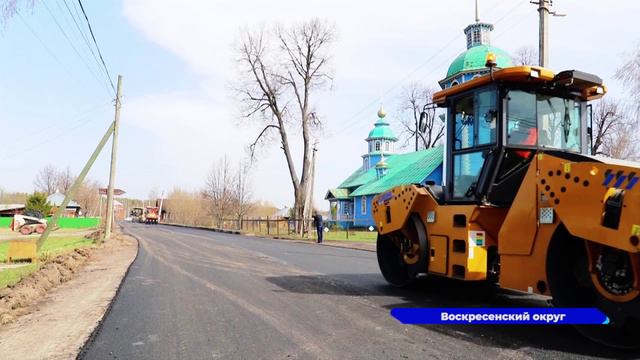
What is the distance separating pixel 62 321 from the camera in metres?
6.04

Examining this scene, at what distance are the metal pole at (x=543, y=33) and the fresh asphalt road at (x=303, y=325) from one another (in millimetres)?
8755

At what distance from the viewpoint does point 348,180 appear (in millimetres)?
55594

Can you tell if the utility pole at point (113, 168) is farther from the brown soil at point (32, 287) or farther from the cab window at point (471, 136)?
the cab window at point (471, 136)

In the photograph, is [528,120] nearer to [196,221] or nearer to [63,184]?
[196,221]

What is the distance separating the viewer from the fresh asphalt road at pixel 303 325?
180 inches

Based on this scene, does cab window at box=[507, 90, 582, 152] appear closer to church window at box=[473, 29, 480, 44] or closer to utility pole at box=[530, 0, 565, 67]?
utility pole at box=[530, 0, 565, 67]

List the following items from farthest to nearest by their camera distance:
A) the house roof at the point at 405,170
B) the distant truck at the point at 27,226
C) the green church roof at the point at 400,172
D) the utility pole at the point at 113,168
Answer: the green church roof at the point at 400,172
the house roof at the point at 405,170
the distant truck at the point at 27,226
the utility pole at the point at 113,168

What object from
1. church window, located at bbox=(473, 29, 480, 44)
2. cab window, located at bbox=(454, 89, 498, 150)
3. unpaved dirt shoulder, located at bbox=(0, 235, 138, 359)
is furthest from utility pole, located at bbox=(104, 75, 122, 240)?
church window, located at bbox=(473, 29, 480, 44)

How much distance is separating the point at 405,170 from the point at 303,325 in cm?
3633

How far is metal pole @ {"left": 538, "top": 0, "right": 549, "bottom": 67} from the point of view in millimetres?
14219

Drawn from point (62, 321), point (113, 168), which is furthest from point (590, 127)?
point (113, 168)

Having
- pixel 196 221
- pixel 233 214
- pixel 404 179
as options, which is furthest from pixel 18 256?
pixel 196 221

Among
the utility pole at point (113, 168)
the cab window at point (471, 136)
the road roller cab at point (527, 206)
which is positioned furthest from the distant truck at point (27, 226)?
the cab window at point (471, 136)

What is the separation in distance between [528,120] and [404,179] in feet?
108
